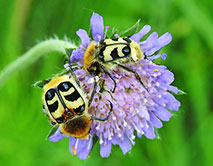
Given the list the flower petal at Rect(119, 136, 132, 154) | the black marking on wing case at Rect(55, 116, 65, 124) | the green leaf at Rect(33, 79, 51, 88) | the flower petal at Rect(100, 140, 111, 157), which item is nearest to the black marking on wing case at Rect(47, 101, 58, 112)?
the black marking on wing case at Rect(55, 116, 65, 124)

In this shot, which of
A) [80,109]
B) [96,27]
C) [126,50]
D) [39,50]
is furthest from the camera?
[39,50]

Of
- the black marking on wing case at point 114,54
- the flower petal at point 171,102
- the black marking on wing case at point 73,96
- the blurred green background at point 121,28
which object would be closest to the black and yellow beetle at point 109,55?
the black marking on wing case at point 114,54

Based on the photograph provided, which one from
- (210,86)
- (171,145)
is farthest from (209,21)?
(171,145)

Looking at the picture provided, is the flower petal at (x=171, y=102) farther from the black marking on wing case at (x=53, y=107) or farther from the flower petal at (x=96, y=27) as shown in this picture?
the black marking on wing case at (x=53, y=107)

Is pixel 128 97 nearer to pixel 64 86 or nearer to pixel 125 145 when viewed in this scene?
pixel 125 145

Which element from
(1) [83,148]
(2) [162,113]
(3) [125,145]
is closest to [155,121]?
(2) [162,113]

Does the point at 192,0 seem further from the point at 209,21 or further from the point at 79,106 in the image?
the point at 79,106
